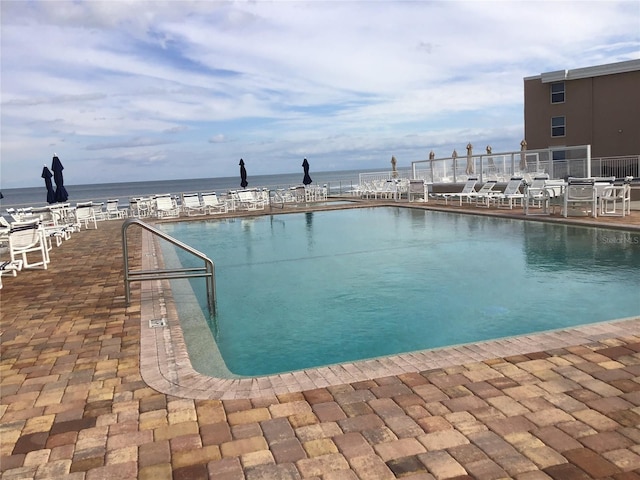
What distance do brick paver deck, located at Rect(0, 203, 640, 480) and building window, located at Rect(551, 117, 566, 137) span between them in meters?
20.3

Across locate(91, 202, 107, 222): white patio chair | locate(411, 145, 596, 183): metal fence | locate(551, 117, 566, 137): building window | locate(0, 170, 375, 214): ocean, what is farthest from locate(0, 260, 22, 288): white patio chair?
locate(551, 117, 566, 137): building window

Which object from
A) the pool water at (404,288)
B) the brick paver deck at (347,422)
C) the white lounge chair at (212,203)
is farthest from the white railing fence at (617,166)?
the brick paver deck at (347,422)

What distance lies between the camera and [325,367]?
11.0ft

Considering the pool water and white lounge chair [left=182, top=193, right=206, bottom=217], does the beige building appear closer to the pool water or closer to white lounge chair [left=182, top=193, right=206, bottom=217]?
the pool water

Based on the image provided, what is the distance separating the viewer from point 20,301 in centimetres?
540

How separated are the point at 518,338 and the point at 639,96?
20.0 metres

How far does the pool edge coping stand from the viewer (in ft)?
9.88

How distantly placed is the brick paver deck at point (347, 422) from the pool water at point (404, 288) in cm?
87

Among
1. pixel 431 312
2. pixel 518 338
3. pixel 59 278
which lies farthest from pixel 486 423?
pixel 59 278

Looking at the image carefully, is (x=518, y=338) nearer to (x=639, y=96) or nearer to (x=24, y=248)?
(x=24, y=248)

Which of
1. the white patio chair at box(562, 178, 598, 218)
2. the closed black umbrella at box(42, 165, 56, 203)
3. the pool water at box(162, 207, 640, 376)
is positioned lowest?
the pool water at box(162, 207, 640, 376)

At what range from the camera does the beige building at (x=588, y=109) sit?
780 inches

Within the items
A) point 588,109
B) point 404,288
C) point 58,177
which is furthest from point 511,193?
point 58,177

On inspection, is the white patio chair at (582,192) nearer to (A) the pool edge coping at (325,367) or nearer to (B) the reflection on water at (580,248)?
(B) the reflection on water at (580,248)
